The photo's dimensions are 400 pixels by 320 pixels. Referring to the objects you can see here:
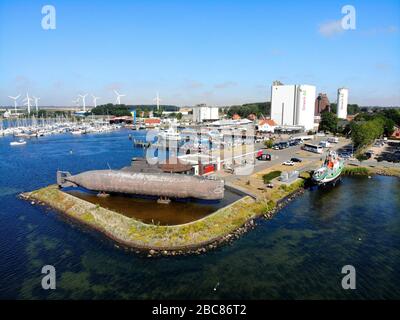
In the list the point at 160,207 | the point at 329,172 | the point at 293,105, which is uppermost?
the point at 293,105

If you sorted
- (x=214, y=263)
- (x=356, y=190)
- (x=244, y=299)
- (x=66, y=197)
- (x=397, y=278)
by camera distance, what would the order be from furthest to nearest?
(x=356, y=190) < (x=66, y=197) < (x=214, y=263) < (x=397, y=278) < (x=244, y=299)

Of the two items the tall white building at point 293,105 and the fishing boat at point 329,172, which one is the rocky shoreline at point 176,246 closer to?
the fishing boat at point 329,172

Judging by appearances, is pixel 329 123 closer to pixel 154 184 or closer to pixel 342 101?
pixel 342 101

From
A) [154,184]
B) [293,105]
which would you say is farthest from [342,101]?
[154,184]
